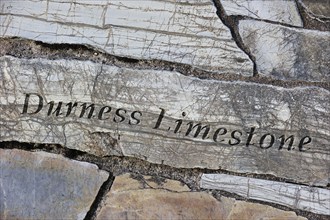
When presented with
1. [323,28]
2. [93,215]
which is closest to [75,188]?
[93,215]

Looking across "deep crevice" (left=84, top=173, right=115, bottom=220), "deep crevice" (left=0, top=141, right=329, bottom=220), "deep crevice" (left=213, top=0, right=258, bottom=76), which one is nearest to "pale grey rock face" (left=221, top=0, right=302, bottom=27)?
"deep crevice" (left=213, top=0, right=258, bottom=76)

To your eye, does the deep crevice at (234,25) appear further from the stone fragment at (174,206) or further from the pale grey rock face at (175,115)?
the stone fragment at (174,206)

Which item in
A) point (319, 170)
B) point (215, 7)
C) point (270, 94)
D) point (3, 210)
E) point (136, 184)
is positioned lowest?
point (3, 210)

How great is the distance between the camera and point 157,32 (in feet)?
5.63

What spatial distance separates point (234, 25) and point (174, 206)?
0.44m

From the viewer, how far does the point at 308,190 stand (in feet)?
5.64

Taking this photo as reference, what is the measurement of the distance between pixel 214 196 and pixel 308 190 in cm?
22

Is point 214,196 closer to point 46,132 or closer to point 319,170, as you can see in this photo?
point 319,170

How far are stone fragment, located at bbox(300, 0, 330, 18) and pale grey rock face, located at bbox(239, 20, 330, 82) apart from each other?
0.14 ft

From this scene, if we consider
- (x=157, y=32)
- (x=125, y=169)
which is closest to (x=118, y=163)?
(x=125, y=169)

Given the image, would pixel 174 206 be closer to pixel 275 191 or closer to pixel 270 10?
pixel 275 191

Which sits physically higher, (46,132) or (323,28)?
(323,28)

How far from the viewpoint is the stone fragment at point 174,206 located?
1.71m

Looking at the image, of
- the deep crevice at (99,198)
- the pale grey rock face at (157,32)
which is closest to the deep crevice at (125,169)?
the deep crevice at (99,198)
